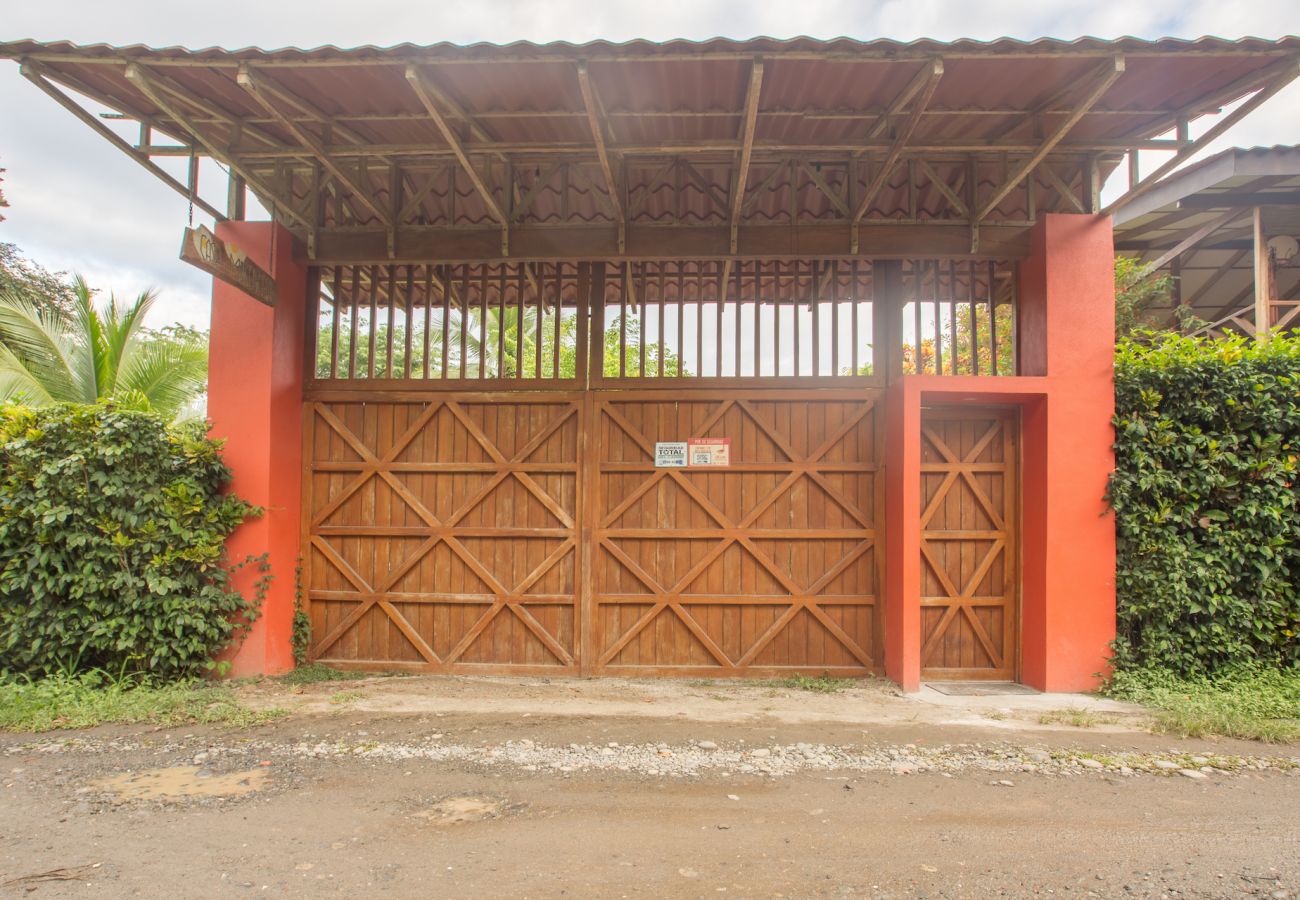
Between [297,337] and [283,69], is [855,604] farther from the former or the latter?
[283,69]

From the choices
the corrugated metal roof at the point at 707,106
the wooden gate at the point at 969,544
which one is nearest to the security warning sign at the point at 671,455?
the corrugated metal roof at the point at 707,106

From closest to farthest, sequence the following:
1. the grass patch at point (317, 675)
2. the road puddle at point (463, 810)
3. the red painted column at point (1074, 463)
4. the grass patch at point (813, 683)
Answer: the road puddle at point (463, 810), the red painted column at point (1074, 463), the grass patch at point (813, 683), the grass patch at point (317, 675)

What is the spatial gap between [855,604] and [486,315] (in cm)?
451

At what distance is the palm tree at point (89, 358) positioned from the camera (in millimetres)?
7398

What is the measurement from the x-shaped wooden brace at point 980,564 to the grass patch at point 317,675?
518cm

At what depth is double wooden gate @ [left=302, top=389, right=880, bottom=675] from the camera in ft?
20.7

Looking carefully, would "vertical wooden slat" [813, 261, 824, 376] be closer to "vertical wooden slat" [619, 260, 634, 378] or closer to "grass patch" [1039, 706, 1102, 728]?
"vertical wooden slat" [619, 260, 634, 378]

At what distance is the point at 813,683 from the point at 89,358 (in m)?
8.37

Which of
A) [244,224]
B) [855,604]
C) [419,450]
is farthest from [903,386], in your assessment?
[244,224]

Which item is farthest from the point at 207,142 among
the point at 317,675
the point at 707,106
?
the point at 317,675

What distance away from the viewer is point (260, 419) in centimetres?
602

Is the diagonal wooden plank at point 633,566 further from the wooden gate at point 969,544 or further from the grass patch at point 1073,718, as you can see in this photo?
the grass patch at point 1073,718

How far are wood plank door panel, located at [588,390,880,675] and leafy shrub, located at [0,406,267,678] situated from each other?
340cm

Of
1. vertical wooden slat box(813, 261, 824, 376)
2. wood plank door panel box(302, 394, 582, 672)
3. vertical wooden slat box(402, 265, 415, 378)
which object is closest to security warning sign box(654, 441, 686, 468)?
wood plank door panel box(302, 394, 582, 672)
